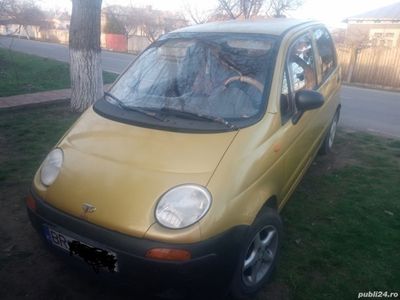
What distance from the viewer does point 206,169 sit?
226 cm

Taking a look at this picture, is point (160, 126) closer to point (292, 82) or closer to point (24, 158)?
point (292, 82)

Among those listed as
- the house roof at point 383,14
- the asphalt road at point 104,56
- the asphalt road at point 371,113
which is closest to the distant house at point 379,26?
the house roof at point 383,14

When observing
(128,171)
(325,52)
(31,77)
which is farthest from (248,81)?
(31,77)

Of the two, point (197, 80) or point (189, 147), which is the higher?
point (197, 80)

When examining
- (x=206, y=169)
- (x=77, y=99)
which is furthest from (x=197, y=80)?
(x=77, y=99)

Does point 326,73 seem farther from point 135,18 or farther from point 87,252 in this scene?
point 135,18

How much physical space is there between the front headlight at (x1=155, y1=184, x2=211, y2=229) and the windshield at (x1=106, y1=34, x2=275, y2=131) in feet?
2.26

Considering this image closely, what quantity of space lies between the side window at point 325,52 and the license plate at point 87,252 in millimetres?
3127

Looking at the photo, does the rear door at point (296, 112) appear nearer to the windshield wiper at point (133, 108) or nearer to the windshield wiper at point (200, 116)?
the windshield wiper at point (200, 116)

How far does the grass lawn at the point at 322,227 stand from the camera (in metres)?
2.69

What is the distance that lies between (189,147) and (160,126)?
13.1 inches

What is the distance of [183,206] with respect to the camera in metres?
2.12

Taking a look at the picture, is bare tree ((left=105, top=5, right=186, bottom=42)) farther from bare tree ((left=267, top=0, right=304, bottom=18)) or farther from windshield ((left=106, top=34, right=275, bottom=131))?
windshield ((left=106, top=34, right=275, bottom=131))

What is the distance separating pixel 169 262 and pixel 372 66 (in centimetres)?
1681
